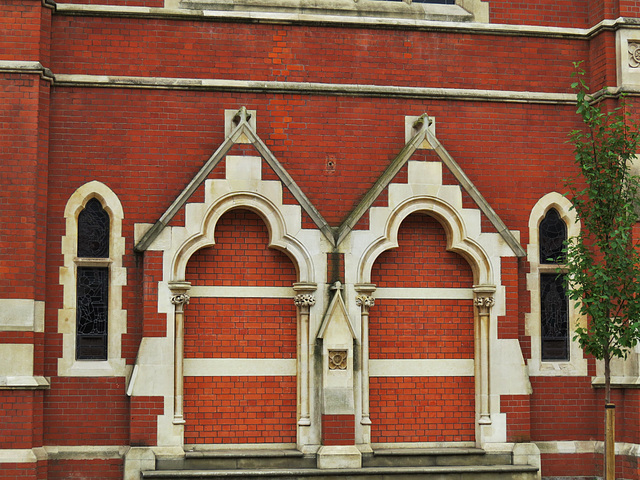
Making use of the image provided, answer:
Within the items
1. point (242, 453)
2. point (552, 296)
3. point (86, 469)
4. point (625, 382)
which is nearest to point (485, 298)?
point (552, 296)

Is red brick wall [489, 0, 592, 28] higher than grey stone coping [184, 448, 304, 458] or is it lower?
higher

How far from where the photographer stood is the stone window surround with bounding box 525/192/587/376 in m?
15.7

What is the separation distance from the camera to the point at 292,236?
14750mm

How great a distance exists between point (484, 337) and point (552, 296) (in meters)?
1.51

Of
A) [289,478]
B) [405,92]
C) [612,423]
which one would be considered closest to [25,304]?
[289,478]

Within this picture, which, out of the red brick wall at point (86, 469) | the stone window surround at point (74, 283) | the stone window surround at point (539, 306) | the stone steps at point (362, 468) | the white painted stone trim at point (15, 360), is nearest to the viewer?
the white painted stone trim at point (15, 360)

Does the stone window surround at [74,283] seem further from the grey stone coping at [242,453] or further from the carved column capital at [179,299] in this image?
the grey stone coping at [242,453]

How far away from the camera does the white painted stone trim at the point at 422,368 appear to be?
15102 mm

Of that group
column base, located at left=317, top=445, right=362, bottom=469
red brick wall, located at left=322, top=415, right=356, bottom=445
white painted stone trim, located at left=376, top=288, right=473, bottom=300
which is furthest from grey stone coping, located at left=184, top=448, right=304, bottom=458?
white painted stone trim, located at left=376, top=288, right=473, bottom=300

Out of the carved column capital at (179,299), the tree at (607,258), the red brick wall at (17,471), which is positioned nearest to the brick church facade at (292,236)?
the carved column capital at (179,299)

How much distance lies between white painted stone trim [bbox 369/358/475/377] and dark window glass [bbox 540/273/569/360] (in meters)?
1.34

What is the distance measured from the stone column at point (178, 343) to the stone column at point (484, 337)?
14.2ft

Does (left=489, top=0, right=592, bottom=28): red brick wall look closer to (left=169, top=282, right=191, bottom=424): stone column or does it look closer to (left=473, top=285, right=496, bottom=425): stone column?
(left=473, top=285, right=496, bottom=425): stone column

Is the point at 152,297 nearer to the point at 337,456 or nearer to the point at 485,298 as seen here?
the point at 337,456
